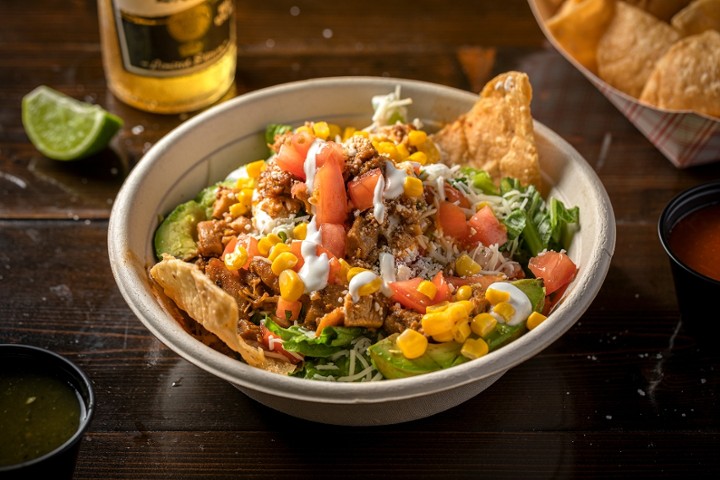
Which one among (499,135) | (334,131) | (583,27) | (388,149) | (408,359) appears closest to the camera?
(408,359)

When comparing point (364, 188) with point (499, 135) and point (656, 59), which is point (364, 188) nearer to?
point (499, 135)

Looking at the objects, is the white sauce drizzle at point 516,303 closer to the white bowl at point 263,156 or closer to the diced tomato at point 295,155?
the white bowl at point 263,156

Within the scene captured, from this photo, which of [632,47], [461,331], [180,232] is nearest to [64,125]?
[180,232]

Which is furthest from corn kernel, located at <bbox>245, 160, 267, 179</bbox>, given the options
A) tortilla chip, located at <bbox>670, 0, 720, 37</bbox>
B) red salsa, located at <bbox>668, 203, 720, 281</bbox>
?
tortilla chip, located at <bbox>670, 0, 720, 37</bbox>

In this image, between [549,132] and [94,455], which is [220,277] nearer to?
[94,455]

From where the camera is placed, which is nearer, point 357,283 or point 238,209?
point 357,283

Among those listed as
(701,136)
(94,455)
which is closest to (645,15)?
(701,136)
